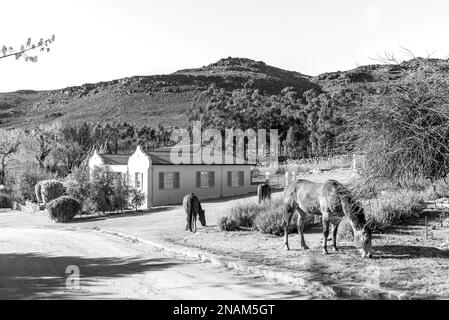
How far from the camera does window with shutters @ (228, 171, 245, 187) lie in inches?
1443

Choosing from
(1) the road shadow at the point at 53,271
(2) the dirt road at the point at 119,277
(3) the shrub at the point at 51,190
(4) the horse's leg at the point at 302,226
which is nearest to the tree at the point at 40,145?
(3) the shrub at the point at 51,190

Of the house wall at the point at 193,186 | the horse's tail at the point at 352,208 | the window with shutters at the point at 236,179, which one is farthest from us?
the window with shutters at the point at 236,179

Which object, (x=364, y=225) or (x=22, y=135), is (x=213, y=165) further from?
(x=22, y=135)

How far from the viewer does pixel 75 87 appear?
13438cm

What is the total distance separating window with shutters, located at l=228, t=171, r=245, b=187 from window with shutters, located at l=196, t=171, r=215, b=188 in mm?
1780

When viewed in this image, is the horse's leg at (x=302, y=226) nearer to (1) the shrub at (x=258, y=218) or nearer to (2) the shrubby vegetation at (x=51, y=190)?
(1) the shrub at (x=258, y=218)

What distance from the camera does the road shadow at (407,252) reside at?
11.0 m

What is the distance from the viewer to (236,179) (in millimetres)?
37125

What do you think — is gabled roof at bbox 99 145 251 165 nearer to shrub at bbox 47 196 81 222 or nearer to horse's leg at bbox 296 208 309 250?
shrub at bbox 47 196 81 222

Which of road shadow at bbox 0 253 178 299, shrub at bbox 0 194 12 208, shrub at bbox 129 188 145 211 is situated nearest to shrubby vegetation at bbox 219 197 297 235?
road shadow at bbox 0 253 178 299

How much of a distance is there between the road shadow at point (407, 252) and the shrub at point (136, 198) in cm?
2053

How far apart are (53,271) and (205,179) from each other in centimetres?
2383
